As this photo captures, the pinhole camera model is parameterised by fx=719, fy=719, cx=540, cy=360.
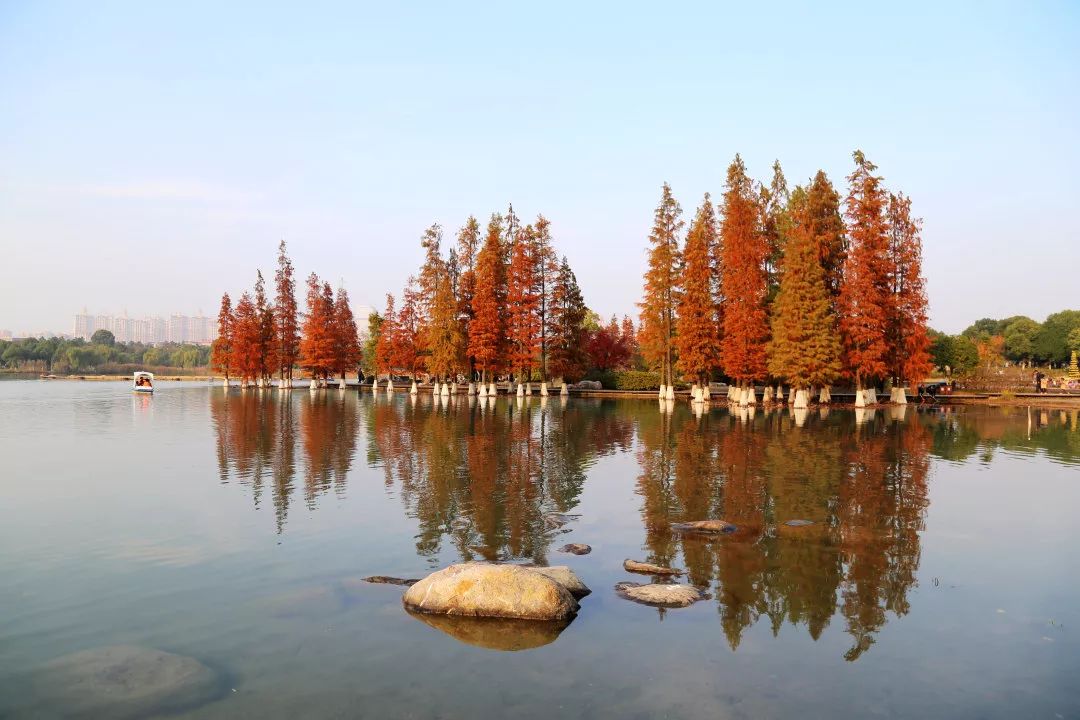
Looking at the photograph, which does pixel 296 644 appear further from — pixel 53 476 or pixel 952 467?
pixel 952 467

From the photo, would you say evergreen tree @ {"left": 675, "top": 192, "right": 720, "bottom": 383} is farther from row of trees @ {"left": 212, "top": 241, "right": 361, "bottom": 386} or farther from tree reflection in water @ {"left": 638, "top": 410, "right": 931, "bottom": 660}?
row of trees @ {"left": 212, "top": 241, "right": 361, "bottom": 386}

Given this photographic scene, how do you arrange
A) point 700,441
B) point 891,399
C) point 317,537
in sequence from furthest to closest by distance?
point 891,399
point 700,441
point 317,537

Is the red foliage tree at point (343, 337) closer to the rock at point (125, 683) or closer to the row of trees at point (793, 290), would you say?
the row of trees at point (793, 290)

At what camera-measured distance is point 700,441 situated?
3553 cm

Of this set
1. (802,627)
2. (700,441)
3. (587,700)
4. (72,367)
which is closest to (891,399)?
(700,441)

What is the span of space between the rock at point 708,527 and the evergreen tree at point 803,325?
42.3 meters

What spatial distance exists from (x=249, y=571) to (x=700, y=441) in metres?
25.2

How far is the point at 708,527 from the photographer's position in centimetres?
1742

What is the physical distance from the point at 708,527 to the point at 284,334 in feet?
299

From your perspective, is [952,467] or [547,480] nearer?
[547,480]

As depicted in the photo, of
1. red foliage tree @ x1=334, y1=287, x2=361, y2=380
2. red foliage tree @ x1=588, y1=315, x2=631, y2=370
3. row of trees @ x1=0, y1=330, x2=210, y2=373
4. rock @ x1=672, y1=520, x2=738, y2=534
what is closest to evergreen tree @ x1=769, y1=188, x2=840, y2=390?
red foliage tree @ x1=588, y1=315, x2=631, y2=370

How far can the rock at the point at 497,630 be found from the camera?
10.9 meters

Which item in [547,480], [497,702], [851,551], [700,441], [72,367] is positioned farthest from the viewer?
[72,367]

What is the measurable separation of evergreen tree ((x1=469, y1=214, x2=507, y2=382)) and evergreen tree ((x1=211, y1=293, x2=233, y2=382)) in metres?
43.7
